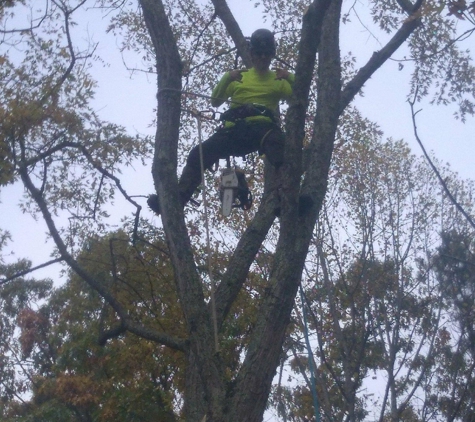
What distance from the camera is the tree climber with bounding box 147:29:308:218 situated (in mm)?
5641

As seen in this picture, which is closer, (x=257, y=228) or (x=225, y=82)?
A: (x=257, y=228)

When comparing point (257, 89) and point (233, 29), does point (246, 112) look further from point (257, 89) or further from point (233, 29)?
point (233, 29)

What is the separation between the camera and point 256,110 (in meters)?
5.74

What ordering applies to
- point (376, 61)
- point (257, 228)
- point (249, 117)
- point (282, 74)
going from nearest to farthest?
1. point (257, 228)
2. point (249, 117)
3. point (282, 74)
4. point (376, 61)

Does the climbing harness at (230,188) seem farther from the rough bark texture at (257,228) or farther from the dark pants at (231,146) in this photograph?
the rough bark texture at (257,228)

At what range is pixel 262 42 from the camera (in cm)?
606

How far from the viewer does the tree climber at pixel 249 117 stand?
5641 millimetres

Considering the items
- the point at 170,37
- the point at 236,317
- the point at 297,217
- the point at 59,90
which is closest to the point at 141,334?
the point at 297,217

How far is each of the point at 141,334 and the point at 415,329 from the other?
33.2 feet

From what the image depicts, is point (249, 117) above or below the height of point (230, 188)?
above

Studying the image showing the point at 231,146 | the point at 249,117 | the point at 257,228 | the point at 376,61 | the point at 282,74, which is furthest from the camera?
the point at 376,61

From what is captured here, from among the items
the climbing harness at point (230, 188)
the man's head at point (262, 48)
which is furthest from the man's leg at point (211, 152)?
the man's head at point (262, 48)

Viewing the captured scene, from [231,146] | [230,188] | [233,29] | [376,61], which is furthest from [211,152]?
[233,29]

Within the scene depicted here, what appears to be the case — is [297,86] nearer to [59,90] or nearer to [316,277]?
[59,90]
